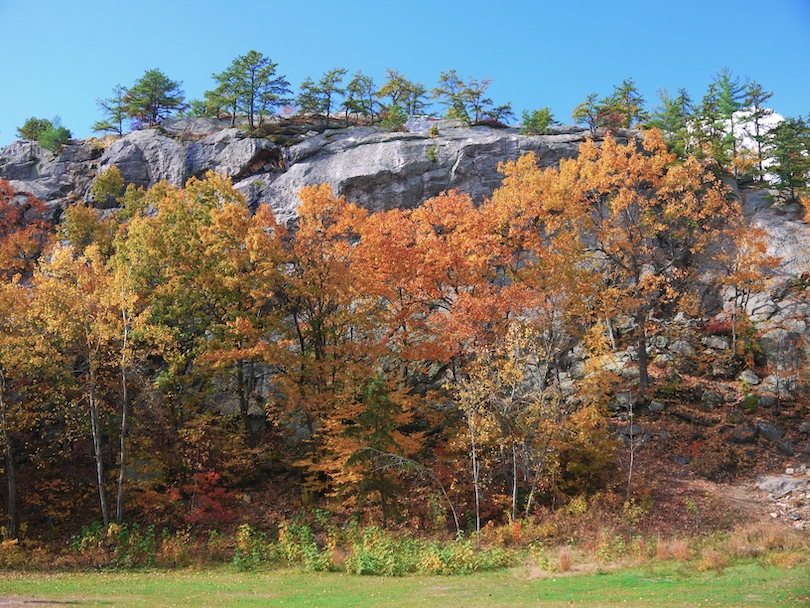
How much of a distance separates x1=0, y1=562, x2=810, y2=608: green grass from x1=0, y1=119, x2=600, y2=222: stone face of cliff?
84.4ft

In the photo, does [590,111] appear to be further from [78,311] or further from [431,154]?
[78,311]

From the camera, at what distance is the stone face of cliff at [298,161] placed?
38562 millimetres

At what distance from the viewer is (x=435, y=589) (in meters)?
14.0

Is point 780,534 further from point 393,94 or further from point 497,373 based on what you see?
point 393,94

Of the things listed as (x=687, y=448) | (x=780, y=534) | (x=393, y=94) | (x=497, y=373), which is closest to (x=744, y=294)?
(x=687, y=448)

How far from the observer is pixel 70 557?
61.1ft

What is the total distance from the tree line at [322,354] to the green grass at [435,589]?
4.09 m

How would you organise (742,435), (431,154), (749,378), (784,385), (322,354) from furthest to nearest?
(431,154) → (749,378) → (784,385) → (742,435) → (322,354)

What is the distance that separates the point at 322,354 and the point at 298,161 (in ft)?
75.3

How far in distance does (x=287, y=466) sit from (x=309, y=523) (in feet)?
13.3

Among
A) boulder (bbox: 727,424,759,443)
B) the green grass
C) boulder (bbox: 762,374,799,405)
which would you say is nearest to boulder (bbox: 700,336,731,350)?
boulder (bbox: 762,374,799,405)

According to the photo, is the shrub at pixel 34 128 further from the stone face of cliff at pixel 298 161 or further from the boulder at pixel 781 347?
the boulder at pixel 781 347

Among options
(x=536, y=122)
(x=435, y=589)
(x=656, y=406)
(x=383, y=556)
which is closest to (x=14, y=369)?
(x=383, y=556)

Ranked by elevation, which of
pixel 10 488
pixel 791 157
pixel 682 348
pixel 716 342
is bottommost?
pixel 10 488
